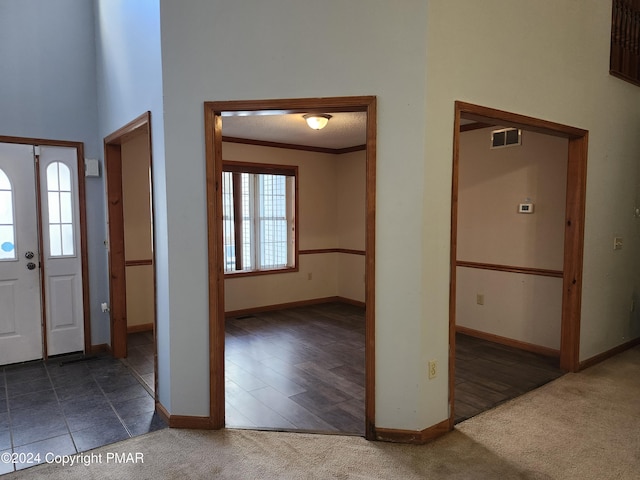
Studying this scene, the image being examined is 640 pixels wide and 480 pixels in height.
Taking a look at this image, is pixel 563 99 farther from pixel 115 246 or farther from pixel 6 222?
pixel 6 222

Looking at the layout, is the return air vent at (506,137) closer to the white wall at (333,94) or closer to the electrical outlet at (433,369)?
the white wall at (333,94)

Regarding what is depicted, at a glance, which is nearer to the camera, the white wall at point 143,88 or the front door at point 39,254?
the white wall at point 143,88

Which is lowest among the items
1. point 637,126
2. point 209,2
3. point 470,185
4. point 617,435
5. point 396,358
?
point 617,435

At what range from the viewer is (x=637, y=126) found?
404cm

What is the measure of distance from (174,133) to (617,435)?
3.33 m

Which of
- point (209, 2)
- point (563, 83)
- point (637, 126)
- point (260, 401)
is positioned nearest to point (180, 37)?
point (209, 2)

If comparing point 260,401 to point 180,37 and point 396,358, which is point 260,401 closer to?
point 396,358

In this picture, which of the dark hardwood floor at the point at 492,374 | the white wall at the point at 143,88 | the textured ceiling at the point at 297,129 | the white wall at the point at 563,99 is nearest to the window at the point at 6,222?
the white wall at the point at 143,88

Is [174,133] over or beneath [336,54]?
beneath

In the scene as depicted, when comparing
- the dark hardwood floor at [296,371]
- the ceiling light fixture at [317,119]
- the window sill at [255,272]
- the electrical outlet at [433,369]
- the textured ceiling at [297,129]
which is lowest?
the dark hardwood floor at [296,371]

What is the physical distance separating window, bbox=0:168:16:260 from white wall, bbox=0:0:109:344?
A: 0.46m

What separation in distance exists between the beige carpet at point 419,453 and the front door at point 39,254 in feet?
6.47

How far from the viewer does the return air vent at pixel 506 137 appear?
4172 millimetres

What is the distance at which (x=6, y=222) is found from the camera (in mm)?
3650
